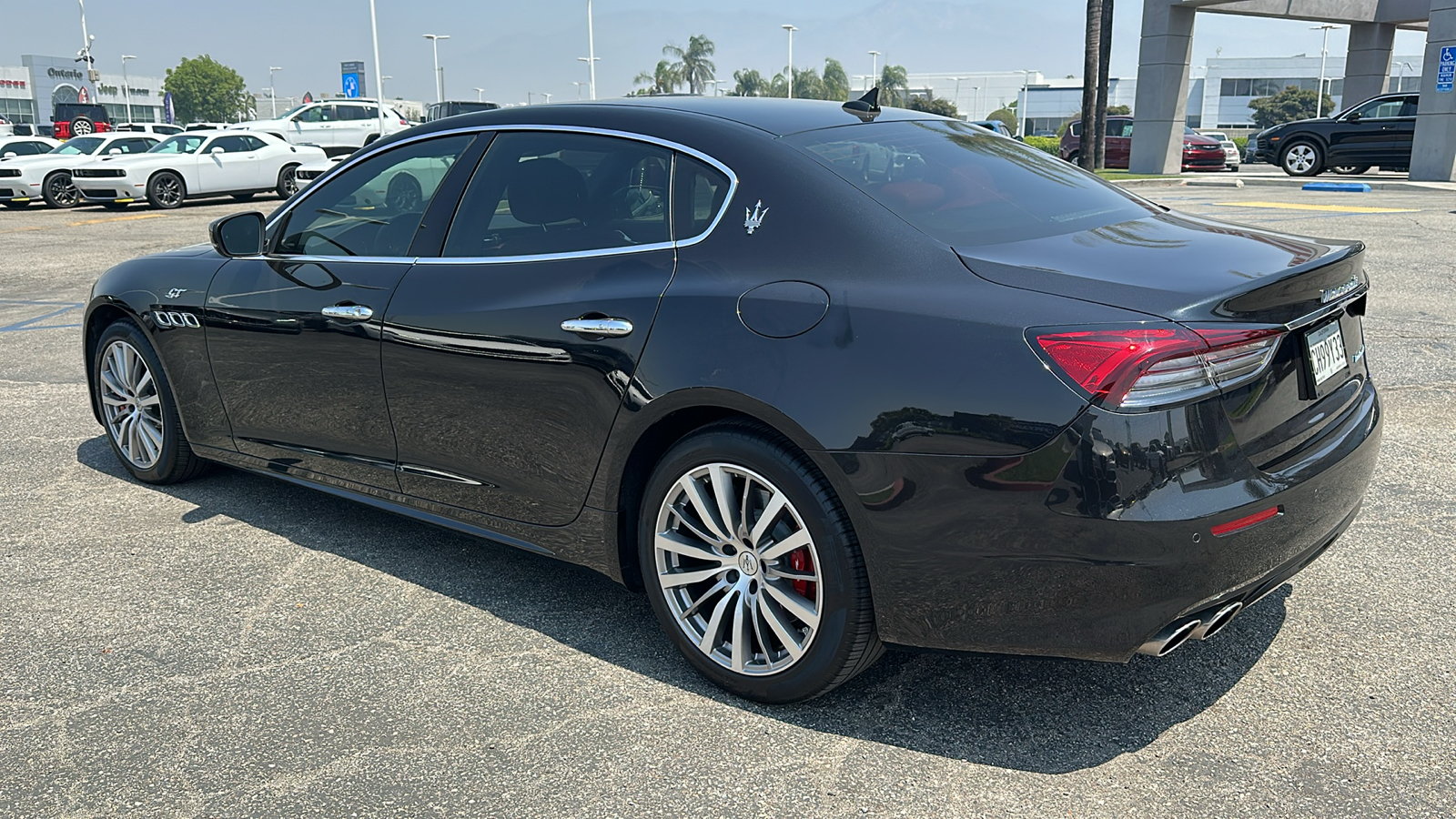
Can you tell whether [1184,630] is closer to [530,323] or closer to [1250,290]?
[1250,290]

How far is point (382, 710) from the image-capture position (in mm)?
3234

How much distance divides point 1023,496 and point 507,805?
1409mm

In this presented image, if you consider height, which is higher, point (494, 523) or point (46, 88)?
point (46, 88)

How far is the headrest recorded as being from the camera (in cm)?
364

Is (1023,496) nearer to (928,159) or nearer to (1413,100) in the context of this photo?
(928,159)

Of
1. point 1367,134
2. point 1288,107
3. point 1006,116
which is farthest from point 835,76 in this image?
point 1367,134

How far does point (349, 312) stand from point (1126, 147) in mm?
31956

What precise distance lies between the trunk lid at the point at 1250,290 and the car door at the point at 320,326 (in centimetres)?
211

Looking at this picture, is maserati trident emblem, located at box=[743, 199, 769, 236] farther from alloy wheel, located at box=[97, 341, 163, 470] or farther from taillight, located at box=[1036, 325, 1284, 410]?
alloy wheel, located at box=[97, 341, 163, 470]

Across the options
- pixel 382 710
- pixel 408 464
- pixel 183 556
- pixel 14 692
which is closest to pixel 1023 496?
pixel 382 710

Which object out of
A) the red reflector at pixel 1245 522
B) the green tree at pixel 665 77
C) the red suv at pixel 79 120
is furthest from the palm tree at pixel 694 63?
the red reflector at pixel 1245 522

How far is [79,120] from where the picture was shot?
47438 millimetres

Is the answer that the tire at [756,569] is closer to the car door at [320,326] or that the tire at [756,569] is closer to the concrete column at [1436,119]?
the car door at [320,326]

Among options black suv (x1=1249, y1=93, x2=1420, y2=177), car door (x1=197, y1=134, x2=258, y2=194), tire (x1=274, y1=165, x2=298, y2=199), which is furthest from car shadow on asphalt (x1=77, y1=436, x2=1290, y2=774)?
black suv (x1=1249, y1=93, x2=1420, y2=177)
